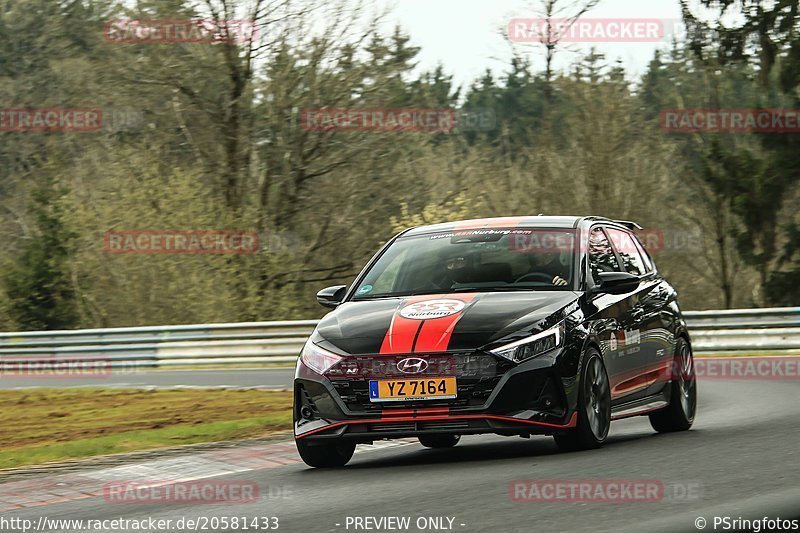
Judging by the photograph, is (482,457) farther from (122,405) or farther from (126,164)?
(126,164)

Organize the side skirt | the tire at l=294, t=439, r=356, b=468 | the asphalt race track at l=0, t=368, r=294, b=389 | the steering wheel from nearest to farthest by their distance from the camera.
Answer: the tire at l=294, t=439, r=356, b=468 < the steering wheel < the side skirt < the asphalt race track at l=0, t=368, r=294, b=389

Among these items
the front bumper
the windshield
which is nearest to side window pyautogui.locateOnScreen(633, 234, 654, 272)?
the windshield

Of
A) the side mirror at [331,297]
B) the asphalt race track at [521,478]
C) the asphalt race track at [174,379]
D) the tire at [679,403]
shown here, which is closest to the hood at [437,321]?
the side mirror at [331,297]

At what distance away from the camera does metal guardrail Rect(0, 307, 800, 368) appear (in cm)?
2300

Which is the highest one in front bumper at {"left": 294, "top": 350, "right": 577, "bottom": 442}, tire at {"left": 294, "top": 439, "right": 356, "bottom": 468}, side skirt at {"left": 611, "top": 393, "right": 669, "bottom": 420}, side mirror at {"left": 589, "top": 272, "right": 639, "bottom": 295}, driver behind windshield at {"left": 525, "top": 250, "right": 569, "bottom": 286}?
driver behind windshield at {"left": 525, "top": 250, "right": 569, "bottom": 286}

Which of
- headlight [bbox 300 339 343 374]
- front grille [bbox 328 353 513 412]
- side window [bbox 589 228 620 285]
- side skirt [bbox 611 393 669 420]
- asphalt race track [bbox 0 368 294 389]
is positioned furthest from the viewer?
asphalt race track [bbox 0 368 294 389]

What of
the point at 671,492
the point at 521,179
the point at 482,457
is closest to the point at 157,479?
the point at 482,457

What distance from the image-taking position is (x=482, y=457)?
29.7ft

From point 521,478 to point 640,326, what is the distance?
2.92 metres

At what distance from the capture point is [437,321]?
27.9 feet

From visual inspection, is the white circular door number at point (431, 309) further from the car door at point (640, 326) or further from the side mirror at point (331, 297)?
the car door at point (640, 326)

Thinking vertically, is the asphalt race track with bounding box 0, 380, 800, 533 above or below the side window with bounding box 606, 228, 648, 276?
below

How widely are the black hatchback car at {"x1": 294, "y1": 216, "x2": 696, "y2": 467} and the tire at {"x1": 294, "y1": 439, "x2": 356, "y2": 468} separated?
0.01 meters

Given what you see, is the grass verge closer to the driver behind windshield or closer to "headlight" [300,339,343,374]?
"headlight" [300,339,343,374]
